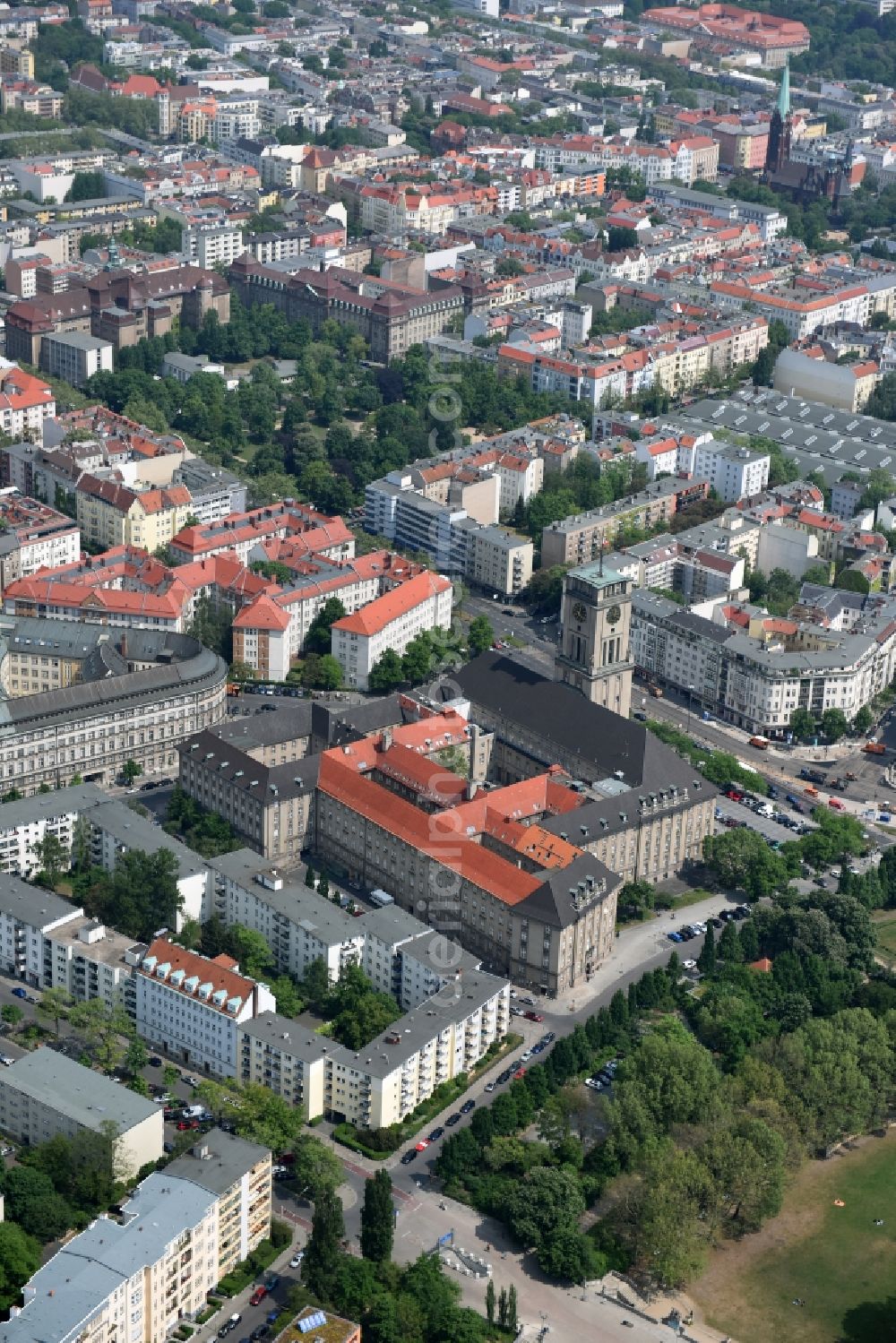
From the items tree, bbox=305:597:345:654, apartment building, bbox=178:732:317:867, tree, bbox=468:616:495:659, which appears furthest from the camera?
tree, bbox=468:616:495:659

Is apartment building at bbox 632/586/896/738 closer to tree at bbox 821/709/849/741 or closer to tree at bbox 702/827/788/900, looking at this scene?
tree at bbox 821/709/849/741

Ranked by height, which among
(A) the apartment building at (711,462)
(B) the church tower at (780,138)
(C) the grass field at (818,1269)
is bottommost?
(C) the grass field at (818,1269)

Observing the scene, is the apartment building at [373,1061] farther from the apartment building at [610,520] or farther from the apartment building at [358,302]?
the apartment building at [358,302]

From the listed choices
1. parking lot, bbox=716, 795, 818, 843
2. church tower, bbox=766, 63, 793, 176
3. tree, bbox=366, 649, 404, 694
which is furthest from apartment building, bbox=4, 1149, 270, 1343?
church tower, bbox=766, 63, 793, 176

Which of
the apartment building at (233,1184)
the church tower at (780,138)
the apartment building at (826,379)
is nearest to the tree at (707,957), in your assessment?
the apartment building at (233,1184)

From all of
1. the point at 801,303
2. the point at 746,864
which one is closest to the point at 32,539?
the point at 746,864

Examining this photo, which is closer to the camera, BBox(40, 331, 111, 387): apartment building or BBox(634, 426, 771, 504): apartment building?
BBox(634, 426, 771, 504): apartment building

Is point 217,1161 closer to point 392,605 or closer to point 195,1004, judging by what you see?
point 195,1004
